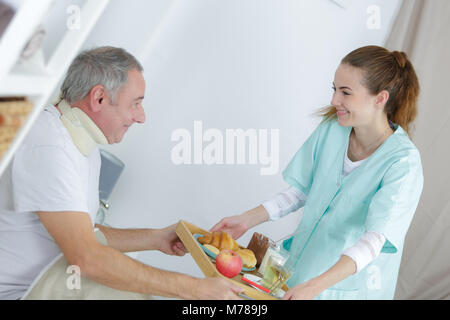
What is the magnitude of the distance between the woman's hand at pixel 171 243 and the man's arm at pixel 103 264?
35cm

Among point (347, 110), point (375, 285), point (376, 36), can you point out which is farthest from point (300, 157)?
point (376, 36)

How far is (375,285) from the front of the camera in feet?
4.80

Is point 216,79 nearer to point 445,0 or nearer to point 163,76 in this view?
point 163,76

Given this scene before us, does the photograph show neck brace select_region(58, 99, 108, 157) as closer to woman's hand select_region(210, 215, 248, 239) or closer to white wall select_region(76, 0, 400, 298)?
woman's hand select_region(210, 215, 248, 239)

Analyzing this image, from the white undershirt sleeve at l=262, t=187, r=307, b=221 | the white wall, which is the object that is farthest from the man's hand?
the white wall

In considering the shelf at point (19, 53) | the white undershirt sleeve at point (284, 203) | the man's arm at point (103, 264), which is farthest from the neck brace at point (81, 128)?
the white undershirt sleeve at point (284, 203)

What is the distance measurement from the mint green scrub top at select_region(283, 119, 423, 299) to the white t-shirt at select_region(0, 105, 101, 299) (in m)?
0.72

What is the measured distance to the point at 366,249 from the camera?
1.20 meters

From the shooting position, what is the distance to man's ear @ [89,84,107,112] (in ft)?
4.40

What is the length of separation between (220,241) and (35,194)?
1.73ft

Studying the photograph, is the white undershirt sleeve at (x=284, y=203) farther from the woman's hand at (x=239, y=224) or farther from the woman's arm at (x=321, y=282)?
the woman's arm at (x=321, y=282)

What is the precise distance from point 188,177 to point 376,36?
1100 mm

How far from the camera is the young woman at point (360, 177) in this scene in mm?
1321

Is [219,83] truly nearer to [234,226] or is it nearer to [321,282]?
[234,226]
